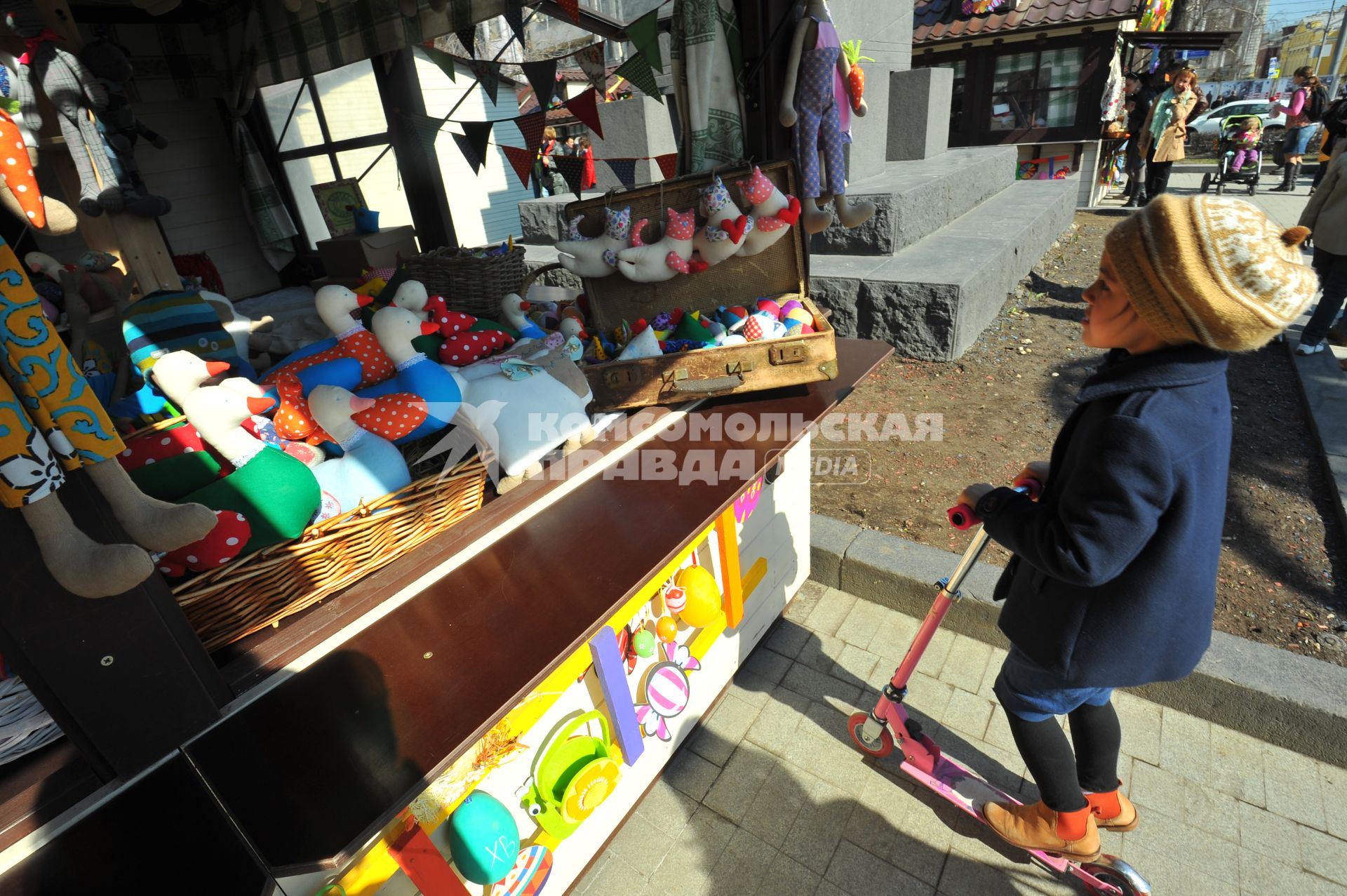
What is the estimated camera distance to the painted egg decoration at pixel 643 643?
176 centimetres

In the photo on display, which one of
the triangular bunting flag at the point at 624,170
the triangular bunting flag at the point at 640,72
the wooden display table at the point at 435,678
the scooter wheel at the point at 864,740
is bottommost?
the scooter wheel at the point at 864,740

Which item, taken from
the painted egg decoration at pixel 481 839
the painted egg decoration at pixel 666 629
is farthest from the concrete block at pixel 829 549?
the painted egg decoration at pixel 481 839

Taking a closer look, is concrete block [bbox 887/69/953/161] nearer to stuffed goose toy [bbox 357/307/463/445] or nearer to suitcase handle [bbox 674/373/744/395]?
suitcase handle [bbox 674/373/744/395]

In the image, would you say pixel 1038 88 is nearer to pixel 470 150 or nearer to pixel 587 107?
pixel 587 107

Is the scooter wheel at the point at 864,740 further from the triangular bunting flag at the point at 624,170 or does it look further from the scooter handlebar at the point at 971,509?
the triangular bunting flag at the point at 624,170

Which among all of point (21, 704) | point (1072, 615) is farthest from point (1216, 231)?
point (21, 704)

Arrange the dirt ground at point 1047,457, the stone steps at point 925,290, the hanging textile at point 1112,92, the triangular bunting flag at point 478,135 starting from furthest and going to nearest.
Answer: the hanging textile at point 1112,92
the stone steps at point 925,290
the triangular bunting flag at point 478,135
the dirt ground at point 1047,457

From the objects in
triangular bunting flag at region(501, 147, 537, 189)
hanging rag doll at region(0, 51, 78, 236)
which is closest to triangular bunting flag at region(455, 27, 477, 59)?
triangular bunting flag at region(501, 147, 537, 189)

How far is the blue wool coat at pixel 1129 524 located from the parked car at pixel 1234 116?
1559cm

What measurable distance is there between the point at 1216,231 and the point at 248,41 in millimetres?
4742

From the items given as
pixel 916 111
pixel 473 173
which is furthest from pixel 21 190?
pixel 916 111

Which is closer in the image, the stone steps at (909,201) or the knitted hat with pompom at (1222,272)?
the knitted hat with pompom at (1222,272)

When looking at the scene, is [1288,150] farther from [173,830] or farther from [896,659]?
[173,830]

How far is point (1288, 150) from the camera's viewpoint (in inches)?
389
